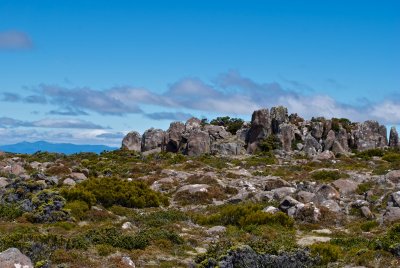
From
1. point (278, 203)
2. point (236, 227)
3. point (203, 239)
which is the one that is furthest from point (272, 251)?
point (278, 203)

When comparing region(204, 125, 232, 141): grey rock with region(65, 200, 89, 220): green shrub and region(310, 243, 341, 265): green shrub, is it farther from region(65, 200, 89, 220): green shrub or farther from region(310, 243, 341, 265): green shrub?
region(310, 243, 341, 265): green shrub

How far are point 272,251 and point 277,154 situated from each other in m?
50.3

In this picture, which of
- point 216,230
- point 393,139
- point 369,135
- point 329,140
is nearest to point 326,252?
point 216,230

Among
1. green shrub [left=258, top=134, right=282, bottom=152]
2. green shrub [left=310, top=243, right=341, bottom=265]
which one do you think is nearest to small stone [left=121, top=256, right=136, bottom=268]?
green shrub [left=310, top=243, right=341, bottom=265]

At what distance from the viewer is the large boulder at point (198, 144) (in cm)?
7019

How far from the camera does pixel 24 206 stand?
2539 cm

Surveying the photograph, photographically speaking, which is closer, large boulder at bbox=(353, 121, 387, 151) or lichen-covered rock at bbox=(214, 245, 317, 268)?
lichen-covered rock at bbox=(214, 245, 317, 268)

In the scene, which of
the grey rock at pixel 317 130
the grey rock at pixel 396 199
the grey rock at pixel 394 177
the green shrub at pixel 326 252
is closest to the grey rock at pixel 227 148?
the grey rock at pixel 317 130

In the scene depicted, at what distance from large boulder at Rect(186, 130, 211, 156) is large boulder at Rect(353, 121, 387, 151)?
23809mm

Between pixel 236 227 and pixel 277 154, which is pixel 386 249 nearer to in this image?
pixel 236 227

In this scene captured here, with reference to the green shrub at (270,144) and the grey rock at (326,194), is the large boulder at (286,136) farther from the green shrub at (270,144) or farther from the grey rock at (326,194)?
the grey rock at (326,194)

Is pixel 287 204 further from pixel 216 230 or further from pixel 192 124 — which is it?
pixel 192 124

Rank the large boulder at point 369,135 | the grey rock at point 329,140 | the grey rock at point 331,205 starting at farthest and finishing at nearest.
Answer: the large boulder at point 369,135 → the grey rock at point 329,140 → the grey rock at point 331,205

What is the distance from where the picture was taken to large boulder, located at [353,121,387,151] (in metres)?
76.4
